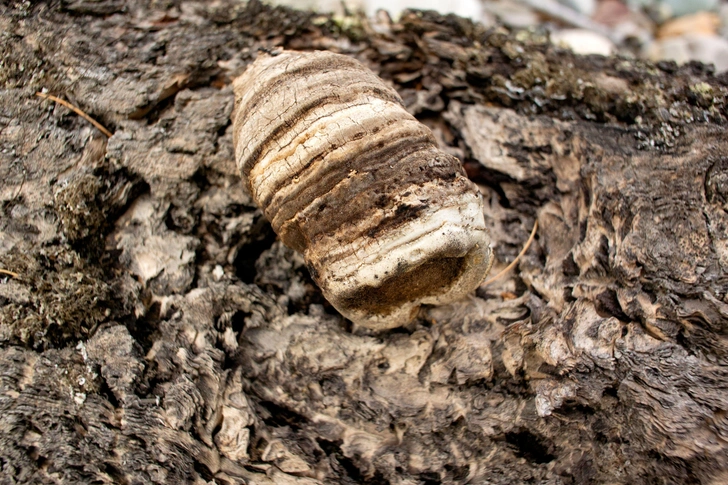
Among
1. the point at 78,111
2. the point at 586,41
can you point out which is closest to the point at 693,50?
the point at 586,41

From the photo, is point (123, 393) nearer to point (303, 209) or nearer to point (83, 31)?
point (303, 209)

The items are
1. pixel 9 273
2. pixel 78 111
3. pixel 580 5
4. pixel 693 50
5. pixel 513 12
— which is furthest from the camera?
pixel 580 5

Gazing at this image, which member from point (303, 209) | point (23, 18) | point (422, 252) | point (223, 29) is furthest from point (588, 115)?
point (23, 18)

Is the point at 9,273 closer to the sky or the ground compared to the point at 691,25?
closer to the sky

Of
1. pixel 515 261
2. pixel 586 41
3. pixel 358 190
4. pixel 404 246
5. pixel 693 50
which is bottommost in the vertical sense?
pixel 693 50

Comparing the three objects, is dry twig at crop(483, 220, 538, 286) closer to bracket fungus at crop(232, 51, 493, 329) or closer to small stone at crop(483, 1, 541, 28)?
bracket fungus at crop(232, 51, 493, 329)

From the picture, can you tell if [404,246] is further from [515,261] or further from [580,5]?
[580,5]

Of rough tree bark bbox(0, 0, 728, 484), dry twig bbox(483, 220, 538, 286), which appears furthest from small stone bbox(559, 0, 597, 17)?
dry twig bbox(483, 220, 538, 286)

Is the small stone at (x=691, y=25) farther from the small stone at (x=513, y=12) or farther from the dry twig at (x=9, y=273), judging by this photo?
the dry twig at (x=9, y=273)
